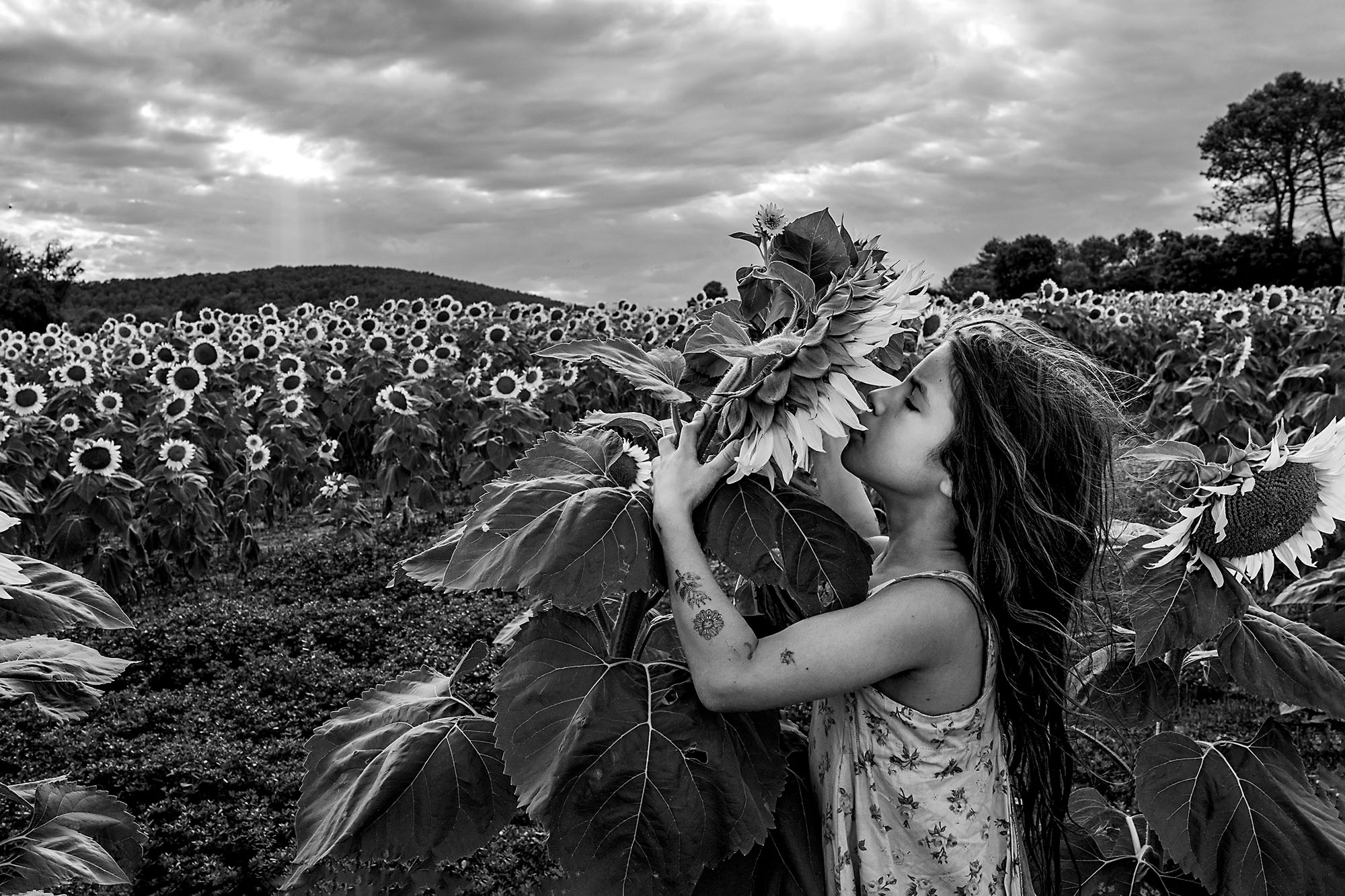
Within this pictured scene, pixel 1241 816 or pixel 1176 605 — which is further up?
pixel 1176 605

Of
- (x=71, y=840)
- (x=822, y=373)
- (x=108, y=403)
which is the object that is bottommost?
(x=71, y=840)

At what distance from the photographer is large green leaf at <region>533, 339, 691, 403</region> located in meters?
1.58

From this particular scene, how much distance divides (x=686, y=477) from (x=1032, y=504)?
733mm

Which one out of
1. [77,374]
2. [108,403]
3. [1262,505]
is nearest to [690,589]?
[1262,505]

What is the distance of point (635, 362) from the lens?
1641 mm

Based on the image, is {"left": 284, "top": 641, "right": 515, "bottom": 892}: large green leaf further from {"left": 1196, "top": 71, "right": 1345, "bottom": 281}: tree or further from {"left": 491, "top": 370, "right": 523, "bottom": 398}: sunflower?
{"left": 1196, "top": 71, "right": 1345, "bottom": 281}: tree

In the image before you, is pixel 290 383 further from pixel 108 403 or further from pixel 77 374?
pixel 77 374

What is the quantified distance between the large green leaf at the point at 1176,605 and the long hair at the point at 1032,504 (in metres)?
0.11

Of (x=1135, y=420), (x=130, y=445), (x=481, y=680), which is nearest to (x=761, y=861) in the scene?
(x=1135, y=420)

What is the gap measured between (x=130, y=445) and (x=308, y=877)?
577cm

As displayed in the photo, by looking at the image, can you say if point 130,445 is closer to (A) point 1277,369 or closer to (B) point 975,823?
(B) point 975,823

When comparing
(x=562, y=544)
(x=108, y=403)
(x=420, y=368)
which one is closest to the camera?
(x=562, y=544)

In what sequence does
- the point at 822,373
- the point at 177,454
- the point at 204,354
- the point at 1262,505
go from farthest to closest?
the point at 204,354 → the point at 177,454 → the point at 1262,505 → the point at 822,373

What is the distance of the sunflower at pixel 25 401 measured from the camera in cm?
671
